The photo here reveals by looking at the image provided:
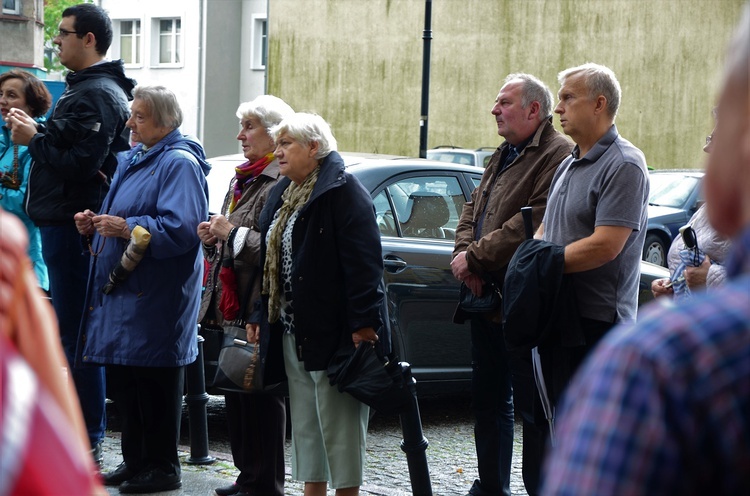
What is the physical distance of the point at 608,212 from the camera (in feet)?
14.8

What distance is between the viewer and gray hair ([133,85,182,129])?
5707mm

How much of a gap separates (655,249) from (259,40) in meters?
30.8

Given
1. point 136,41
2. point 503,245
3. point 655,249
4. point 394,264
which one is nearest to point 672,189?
point 655,249

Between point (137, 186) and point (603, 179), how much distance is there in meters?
2.34

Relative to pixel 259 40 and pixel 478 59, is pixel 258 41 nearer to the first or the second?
pixel 259 40

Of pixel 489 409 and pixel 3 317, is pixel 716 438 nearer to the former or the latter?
pixel 3 317

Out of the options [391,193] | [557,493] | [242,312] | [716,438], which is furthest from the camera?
[391,193]

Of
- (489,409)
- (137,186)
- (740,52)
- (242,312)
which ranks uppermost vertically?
(740,52)

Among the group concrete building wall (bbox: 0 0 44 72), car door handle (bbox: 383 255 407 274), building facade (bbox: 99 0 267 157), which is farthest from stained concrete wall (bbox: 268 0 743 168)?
car door handle (bbox: 383 255 407 274)

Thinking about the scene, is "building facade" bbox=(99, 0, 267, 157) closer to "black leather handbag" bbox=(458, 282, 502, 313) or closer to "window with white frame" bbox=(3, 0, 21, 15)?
"window with white frame" bbox=(3, 0, 21, 15)

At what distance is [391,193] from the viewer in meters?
7.07

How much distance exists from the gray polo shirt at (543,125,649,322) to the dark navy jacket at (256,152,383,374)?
80 centimetres

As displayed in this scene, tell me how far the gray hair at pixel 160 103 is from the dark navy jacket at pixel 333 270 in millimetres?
1191

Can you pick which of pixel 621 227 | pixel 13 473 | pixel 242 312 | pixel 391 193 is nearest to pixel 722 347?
pixel 13 473
